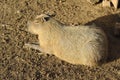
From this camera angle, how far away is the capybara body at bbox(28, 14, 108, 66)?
6.67 metres

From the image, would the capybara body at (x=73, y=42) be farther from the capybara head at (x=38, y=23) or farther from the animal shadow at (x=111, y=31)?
the animal shadow at (x=111, y=31)

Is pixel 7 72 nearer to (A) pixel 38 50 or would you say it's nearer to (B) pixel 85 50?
(A) pixel 38 50

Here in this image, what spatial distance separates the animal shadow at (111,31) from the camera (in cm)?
706

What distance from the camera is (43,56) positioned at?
275 inches

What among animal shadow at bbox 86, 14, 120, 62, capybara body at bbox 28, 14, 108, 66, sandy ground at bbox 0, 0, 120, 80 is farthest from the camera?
animal shadow at bbox 86, 14, 120, 62

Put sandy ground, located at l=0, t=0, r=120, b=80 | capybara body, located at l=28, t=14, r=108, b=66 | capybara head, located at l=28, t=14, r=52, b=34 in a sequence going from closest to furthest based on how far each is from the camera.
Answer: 1. sandy ground, located at l=0, t=0, r=120, b=80
2. capybara body, located at l=28, t=14, r=108, b=66
3. capybara head, located at l=28, t=14, r=52, b=34

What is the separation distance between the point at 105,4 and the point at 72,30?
185 cm

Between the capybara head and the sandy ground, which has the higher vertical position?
the capybara head

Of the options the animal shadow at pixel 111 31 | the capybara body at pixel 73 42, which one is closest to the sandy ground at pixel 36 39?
the animal shadow at pixel 111 31

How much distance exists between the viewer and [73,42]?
6750mm

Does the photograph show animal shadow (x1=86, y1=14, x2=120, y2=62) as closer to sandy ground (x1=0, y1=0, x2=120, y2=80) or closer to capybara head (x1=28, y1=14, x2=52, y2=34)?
sandy ground (x1=0, y1=0, x2=120, y2=80)

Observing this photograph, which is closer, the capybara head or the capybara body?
the capybara body

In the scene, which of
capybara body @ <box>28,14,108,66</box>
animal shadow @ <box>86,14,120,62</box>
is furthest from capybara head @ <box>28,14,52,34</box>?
animal shadow @ <box>86,14,120,62</box>

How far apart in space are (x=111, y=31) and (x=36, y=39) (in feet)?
5.09
